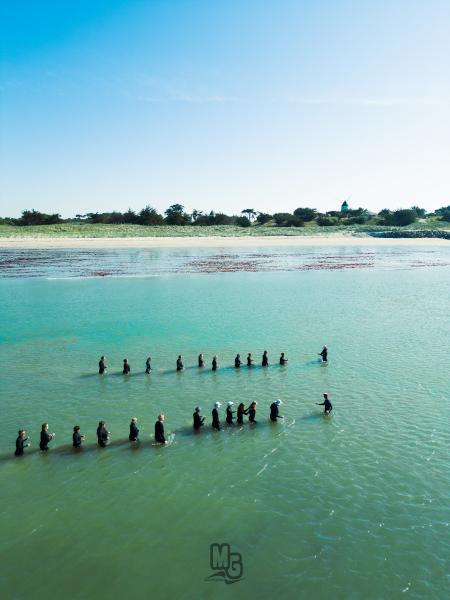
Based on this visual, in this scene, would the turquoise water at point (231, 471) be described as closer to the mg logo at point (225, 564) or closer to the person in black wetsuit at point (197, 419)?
the mg logo at point (225, 564)

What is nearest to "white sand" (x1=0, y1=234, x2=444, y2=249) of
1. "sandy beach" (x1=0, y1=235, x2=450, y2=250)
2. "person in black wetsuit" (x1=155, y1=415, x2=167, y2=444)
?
"sandy beach" (x1=0, y1=235, x2=450, y2=250)

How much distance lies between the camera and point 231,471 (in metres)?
15.7

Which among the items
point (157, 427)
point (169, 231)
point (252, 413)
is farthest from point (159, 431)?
point (169, 231)

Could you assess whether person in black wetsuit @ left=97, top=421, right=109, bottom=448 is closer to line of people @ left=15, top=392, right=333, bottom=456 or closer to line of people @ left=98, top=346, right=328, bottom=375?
line of people @ left=15, top=392, right=333, bottom=456

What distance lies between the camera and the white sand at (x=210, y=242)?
359ft

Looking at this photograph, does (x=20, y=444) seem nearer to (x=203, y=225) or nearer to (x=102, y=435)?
(x=102, y=435)

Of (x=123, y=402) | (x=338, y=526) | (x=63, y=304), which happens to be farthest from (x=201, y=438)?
(x=63, y=304)

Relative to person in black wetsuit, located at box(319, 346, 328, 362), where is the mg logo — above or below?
below

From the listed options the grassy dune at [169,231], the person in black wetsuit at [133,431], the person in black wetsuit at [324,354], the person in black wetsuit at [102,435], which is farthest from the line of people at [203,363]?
the grassy dune at [169,231]

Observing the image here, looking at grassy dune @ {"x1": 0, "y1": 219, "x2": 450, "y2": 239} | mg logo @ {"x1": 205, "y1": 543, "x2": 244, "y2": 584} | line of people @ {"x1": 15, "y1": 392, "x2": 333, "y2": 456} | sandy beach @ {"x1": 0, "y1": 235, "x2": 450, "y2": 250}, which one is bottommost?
mg logo @ {"x1": 205, "y1": 543, "x2": 244, "y2": 584}

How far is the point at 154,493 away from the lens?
573 inches

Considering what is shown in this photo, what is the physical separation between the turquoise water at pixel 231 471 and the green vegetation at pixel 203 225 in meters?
91.4

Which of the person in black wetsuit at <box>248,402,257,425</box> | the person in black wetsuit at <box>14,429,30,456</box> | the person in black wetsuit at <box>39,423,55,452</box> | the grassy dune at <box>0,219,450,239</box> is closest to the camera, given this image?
the person in black wetsuit at <box>14,429,30,456</box>

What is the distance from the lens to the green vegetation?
121062 mm
